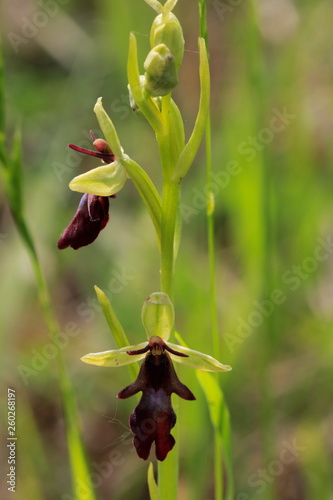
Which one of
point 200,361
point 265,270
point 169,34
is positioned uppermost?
point 169,34

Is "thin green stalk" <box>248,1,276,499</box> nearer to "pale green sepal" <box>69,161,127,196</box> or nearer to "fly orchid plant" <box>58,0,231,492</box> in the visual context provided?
"fly orchid plant" <box>58,0,231,492</box>

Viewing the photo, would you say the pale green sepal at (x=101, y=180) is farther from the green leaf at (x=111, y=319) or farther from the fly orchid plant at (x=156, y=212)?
the green leaf at (x=111, y=319)

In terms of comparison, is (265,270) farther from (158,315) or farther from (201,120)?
(201,120)

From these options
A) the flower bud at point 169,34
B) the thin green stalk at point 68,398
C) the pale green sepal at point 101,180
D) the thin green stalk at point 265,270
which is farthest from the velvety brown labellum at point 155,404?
the flower bud at point 169,34

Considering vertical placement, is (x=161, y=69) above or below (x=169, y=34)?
below

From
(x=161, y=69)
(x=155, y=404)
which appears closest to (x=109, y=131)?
(x=161, y=69)

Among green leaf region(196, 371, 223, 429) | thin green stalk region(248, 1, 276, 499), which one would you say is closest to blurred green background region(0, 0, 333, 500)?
thin green stalk region(248, 1, 276, 499)

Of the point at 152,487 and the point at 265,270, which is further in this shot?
the point at 265,270
